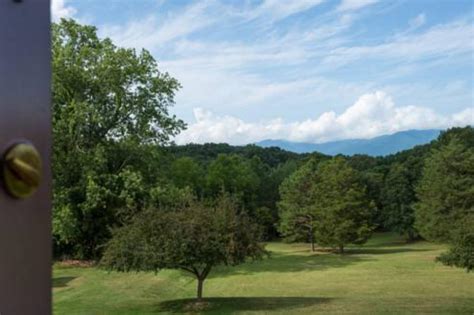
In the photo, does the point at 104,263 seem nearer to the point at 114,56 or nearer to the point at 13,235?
the point at 114,56

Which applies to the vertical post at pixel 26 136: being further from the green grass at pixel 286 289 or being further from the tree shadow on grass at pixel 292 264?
the tree shadow on grass at pixel 292 264

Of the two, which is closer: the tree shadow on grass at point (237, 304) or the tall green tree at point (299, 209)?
the tree shadow on grass at point (237, 304)

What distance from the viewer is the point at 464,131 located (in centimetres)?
4094

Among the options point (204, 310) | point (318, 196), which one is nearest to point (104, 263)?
point (204, 310)

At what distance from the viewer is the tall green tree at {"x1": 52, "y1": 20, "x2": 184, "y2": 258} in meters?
21.2

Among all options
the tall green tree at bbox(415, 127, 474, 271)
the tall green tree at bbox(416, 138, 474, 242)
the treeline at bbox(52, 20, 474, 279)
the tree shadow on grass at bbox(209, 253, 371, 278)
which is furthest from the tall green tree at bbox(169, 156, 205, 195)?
the tall green tree at bbox(416, 138, 474, 242)

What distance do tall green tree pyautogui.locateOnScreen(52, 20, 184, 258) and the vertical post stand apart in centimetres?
2009

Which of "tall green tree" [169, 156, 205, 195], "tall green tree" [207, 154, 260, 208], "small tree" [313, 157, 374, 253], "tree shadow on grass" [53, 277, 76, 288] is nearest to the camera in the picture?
"tree shadow on grass" [53, 277, 76, 288]

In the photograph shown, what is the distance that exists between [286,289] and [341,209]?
47.3ft

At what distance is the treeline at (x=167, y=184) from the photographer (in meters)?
14.4

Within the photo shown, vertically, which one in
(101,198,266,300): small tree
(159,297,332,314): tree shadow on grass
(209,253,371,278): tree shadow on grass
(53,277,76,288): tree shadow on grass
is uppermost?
(101,198,266,300): small tree

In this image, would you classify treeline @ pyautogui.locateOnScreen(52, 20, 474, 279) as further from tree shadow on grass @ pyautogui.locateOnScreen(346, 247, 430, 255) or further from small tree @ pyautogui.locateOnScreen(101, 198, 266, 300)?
tree shadow on grass @ pyautogui.locateOnScreen(346, 247, 430, 255)

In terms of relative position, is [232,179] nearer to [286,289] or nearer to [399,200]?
[399,200]

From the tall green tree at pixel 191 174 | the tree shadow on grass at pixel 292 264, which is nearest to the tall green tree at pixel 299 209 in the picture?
the tree shadow on grass at pixel 292 264
